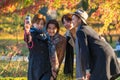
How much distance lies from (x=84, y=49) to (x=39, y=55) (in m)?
0.94

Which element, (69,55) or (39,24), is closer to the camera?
(39,24)

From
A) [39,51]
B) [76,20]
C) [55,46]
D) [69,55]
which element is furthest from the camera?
[69,55]

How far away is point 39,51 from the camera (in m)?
5.82

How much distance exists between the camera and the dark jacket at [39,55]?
582cm

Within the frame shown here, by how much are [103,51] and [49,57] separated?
1.00m

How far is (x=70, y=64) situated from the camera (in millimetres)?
6137

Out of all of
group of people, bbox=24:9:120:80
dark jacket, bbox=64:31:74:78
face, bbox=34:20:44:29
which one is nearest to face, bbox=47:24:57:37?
group of people, bbox=24:9:120:80

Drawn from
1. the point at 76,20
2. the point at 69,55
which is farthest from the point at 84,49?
the point at 69,55

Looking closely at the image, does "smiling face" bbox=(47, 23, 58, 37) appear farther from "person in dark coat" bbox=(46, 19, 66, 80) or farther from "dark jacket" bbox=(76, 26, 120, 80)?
"dark jacket" bbox=(76, 26, 120, 80)

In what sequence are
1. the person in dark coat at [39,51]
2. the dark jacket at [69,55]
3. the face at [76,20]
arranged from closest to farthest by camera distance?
the face at [76,20] < the person in dark coat at [39,51] < the dark jacket at [69,55]

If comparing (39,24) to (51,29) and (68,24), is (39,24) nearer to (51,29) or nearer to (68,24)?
(51,29)

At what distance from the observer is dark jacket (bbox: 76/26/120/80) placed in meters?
5.10

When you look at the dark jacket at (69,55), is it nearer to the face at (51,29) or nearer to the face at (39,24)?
the face at (51,29)

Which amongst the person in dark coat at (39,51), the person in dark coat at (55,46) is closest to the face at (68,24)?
the person in dark coat at (55,46)
